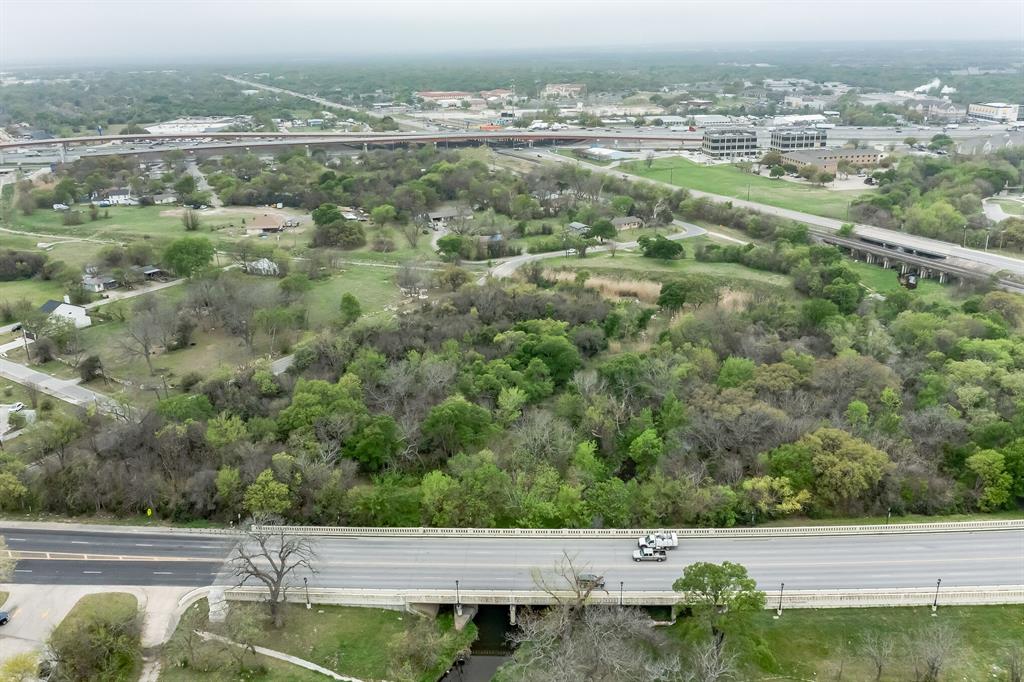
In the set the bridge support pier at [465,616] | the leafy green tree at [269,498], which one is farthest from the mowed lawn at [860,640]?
the leafy green tree at [269,498]

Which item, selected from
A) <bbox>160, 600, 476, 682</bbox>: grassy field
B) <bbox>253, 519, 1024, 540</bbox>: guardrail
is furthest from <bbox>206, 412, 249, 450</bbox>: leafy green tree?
<bbox>160, 600, 476, 682</bbox>: grassy field

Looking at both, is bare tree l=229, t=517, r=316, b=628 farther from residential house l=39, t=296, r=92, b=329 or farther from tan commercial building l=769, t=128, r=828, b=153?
tan commercial building l=769, t=128, r=828, b=153

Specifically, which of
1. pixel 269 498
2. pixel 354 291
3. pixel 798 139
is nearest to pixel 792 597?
pixel 269 498

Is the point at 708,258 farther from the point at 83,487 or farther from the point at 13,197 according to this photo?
the point at 13,197

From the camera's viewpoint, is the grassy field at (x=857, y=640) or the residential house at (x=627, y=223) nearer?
the grassy field at (x=857, y=640)

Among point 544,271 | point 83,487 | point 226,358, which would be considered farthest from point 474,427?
point 544,271

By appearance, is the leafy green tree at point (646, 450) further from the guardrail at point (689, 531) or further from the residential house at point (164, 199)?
the residential house at point (164, 199)
